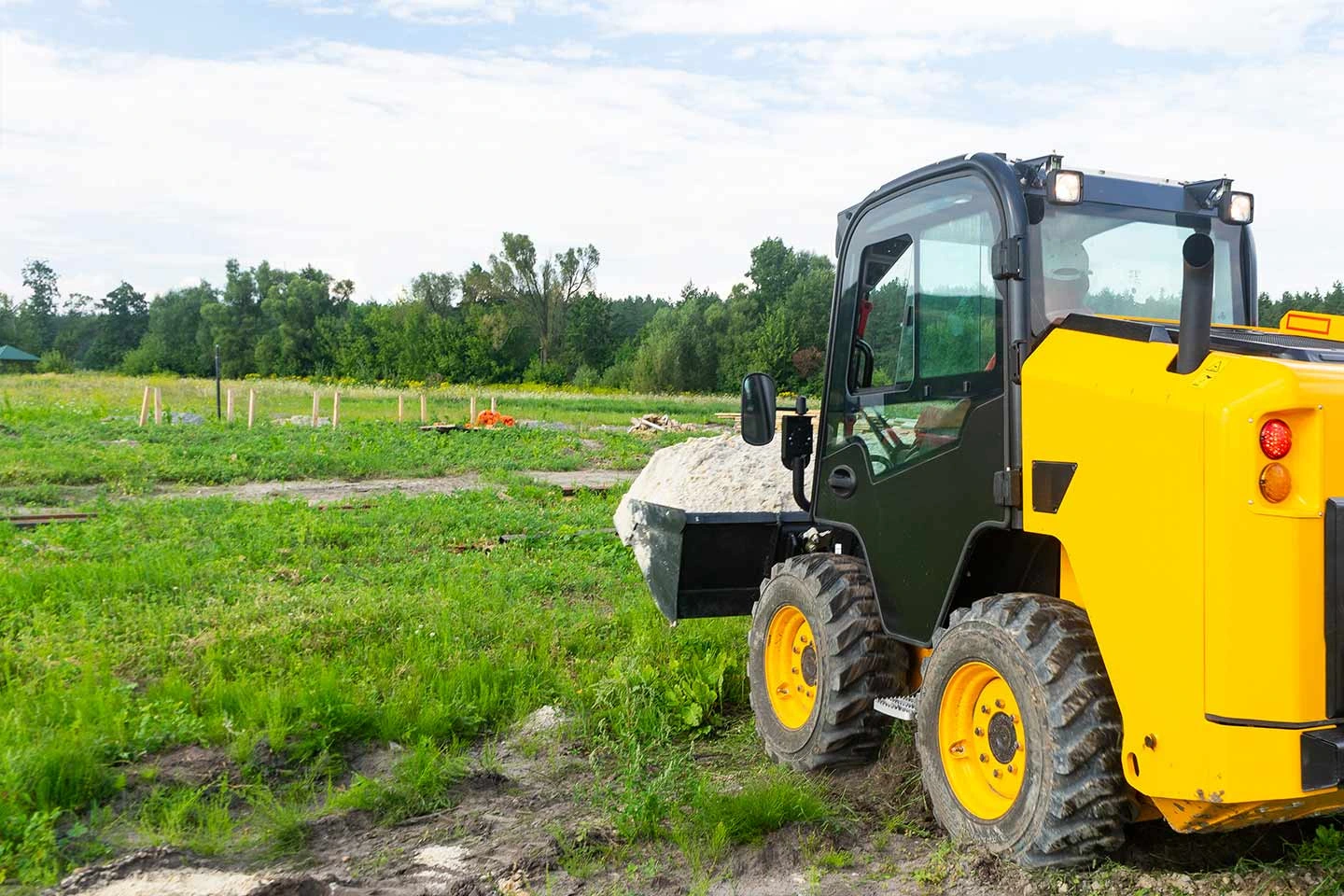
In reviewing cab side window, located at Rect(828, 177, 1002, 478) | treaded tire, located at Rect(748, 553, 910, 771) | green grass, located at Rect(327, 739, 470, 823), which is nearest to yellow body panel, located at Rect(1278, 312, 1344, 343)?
cab side window, located at Rect(828, 177, 1002, 478)

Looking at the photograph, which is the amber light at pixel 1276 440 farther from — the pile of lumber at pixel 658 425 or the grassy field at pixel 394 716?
the pile of lumber at pixel 658 425

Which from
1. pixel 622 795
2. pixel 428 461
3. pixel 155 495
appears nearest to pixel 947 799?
pixel 622 795

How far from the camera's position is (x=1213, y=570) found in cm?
294

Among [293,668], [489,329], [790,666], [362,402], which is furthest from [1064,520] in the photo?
[489,329]

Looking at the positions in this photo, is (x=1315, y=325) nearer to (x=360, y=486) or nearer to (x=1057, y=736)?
(x=1057, y=736)

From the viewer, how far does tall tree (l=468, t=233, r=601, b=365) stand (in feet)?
266

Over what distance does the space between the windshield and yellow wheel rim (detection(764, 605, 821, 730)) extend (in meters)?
1.98

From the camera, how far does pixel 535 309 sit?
8088cm

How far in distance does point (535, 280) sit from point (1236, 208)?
7918cm

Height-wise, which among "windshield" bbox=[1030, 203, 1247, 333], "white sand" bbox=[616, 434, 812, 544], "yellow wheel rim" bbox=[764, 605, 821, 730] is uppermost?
"windshield" bbox=[1030, 203, 1247, 333]

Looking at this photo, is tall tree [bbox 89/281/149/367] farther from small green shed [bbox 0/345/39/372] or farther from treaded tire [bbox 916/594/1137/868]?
treaded tire [bbox 916/594/1137/868]

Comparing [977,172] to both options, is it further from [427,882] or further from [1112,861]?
[427,882]

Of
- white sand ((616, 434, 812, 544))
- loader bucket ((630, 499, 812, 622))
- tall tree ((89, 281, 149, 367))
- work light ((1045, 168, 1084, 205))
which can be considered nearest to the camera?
work light ((1045, 168, 1084, 205))

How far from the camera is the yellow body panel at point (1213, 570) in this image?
2.91 m
